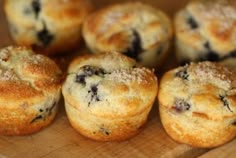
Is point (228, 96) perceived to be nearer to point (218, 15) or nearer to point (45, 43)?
point (218, 15)

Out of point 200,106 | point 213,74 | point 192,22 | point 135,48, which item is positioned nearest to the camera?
point 200,106

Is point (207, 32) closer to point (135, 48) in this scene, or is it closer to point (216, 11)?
point (216, 11)

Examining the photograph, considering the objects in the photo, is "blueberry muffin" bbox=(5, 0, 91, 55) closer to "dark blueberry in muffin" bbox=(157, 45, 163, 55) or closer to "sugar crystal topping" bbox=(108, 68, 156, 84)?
"dark blueberry in muffin" bbox=(157, 45, 163, 55)

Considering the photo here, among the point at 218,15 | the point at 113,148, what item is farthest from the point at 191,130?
the point at 218,15

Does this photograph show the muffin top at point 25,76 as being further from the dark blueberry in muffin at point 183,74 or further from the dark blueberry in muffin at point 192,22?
the dark blueberry in muffin at point 192,22

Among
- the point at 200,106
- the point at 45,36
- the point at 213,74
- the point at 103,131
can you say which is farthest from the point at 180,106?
the point at 45,36

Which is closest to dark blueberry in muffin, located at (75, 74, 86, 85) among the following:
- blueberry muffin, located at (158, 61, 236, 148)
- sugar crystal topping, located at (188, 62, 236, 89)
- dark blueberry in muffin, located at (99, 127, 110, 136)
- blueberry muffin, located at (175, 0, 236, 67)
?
dark blueberry in muffin, located at (99, 127, 110, 136)
